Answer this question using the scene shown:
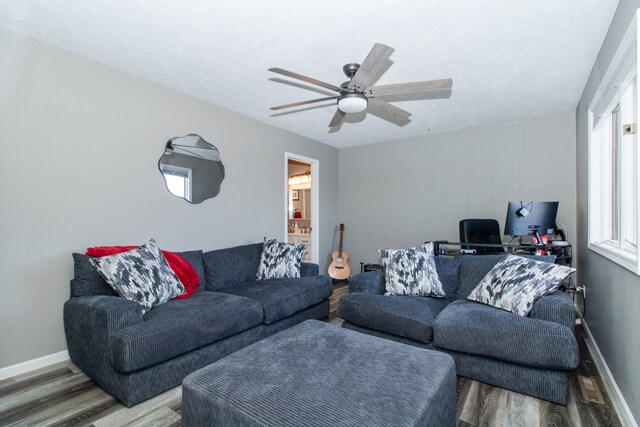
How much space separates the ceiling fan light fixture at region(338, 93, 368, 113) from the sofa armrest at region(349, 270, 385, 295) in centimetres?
152

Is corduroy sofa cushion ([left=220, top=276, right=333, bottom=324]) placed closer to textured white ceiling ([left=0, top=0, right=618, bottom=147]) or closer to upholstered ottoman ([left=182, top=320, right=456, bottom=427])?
upholstered ottoman ([left=182, top=320, right=456, bottom=427])

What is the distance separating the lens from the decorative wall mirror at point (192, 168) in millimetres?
3172

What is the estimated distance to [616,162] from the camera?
247cm

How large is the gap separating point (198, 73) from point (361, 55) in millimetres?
1446

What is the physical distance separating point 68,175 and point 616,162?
4.27m

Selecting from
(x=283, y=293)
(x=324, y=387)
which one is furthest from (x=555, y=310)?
(x=283, y=293)

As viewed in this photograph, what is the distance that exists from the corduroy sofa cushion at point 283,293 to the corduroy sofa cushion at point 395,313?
465 mm

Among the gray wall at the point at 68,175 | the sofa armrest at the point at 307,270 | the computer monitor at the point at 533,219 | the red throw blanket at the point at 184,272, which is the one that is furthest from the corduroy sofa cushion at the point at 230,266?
Result: the computer monitor at the point at 533,219

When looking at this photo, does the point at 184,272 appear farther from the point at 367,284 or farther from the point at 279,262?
the point at 367,284

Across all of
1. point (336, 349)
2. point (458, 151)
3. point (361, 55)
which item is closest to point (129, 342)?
point (336, 349)

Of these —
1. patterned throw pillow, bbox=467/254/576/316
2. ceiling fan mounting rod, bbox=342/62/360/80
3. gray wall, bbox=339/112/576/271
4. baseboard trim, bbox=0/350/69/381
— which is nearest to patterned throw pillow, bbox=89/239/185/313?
baseboard trim, bbox=0/350/69/381

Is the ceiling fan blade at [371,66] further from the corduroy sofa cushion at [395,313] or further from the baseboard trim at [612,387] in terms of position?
the baseboard trim at [612,387]

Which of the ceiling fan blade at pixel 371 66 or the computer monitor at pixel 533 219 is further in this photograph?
the computer monitor at pixel 533 219

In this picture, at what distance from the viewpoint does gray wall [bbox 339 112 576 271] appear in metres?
3.94
